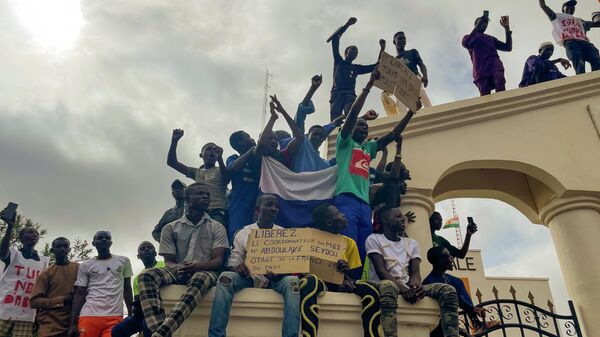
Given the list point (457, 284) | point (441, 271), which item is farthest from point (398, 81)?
point (457, 284)

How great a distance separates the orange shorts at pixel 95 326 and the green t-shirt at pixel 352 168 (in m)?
2.73

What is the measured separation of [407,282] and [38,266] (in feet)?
13.1

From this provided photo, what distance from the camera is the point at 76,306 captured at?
5273 mm

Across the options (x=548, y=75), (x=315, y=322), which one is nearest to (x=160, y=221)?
(x=315, y=322)

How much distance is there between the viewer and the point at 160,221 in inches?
255

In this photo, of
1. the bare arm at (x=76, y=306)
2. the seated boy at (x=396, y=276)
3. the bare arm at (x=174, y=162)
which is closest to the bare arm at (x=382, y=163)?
the seated boy at (x=396, y=276)

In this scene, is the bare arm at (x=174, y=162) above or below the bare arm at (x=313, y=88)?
below

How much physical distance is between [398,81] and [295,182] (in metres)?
1.66

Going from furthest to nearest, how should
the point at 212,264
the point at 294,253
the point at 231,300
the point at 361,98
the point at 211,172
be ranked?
the point at 211,172 < the point at 361,98 < the point at 294,253 < the point at 212,264 < the point at 231,300

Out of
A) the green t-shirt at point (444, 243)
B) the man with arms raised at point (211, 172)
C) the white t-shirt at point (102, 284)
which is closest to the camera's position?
the white t-shirt at point (102, 284)

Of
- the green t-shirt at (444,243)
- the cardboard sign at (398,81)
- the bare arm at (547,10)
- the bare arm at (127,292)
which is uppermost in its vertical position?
the bare arm at (547,10)

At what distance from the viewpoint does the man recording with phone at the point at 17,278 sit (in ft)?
17.8

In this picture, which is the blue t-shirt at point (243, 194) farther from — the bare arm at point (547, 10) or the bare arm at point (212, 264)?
the bare arm at point (547, 10)

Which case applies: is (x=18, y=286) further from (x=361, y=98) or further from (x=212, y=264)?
(x=361, y=98)
